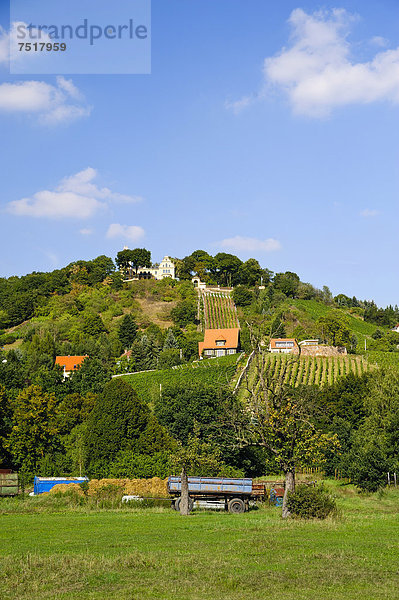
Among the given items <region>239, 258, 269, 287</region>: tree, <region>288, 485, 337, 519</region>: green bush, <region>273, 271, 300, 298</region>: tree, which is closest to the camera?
<region>288, 485, 337, 519</region>: green bush

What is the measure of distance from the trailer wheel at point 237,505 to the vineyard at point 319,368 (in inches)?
1928

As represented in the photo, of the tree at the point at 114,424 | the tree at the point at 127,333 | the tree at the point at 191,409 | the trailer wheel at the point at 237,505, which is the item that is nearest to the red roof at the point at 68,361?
the tree at the point at 127,333

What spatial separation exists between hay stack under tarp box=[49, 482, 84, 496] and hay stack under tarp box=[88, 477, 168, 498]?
70 centimetres

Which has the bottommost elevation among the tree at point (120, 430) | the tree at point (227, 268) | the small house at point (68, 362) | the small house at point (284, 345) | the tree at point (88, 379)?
the tree at point (120, 430)

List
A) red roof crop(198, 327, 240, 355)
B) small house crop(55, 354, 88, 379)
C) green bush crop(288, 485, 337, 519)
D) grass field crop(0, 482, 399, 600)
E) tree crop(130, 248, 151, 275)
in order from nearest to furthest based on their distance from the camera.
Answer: grass field crop(0, 482, 399, 600), green bush crop(288, 485, 337, 519), small house crop(55, 354, 88, 379), red roof crop(198, 327, 240, 355), tree crop(130, 248, 151, 275)

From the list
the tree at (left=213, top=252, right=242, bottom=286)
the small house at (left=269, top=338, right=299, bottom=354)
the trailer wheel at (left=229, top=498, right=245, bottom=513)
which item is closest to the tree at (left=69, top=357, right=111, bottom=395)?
the small house at (left=269, top=338, right=299, bottom=354)

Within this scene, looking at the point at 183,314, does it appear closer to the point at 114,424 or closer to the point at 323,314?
the point at 323,314

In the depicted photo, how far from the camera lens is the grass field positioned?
13367 millimetres

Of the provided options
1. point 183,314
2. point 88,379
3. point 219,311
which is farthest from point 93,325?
point 88,379

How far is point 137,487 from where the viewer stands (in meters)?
35.7

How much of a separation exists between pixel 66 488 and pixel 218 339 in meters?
78.8

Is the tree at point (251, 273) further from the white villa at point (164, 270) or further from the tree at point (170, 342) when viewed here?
the tree at point (170, 342)

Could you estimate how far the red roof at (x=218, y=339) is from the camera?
11338 centimetres

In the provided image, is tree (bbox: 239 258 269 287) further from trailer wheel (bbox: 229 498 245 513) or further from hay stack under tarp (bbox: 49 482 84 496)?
trailer wheel (bbox: 229 498 245 513)
